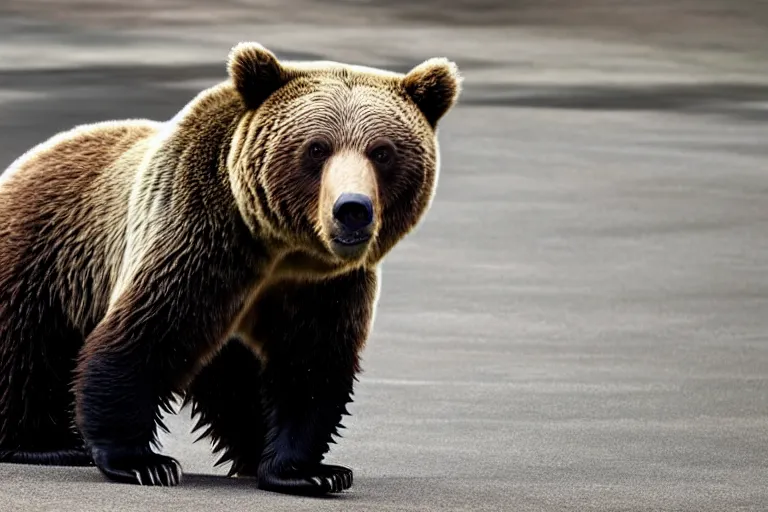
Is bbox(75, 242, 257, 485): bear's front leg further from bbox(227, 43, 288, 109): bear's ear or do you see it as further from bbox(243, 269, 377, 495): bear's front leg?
bbox(227, 43, 288, 109): bear's ear

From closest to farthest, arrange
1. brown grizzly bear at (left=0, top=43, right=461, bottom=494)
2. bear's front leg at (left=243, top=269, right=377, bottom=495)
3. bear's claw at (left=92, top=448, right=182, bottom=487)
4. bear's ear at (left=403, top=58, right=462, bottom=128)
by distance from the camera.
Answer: brown grizzly bear at (left=0, top=43, right=461, bottom=494) → bear's claw at (left=92, top=448, right=182, bottom=487) → bear's ear at (left=403, top=58, right=462, bottom=128) → bear's front leg at (left=243, top=269, right=377, bottom=495)

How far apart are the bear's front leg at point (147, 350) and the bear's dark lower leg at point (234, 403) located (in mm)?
463

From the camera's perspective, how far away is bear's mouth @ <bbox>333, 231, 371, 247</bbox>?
598 centimetres

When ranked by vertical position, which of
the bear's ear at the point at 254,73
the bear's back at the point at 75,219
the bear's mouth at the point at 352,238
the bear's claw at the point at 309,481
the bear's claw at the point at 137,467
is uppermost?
the bear's ear at the point at 254,73

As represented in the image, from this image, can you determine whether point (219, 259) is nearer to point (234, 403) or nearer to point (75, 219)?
point (75, 219)

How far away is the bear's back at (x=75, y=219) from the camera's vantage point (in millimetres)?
6562

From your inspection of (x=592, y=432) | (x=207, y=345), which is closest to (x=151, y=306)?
(x=207, y=345)

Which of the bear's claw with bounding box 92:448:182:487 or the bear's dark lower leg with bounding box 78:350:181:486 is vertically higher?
the bear's dark lower leg with bounding box 78:350:181:486

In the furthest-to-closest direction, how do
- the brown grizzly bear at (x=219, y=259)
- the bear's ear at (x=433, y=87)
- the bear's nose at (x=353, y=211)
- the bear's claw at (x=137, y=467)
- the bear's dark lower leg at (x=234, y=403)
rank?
1. the bear's dark lower leg at (x=234, y=403)
2. the bear's ear at (x=433, y=87)
3. the bear's claw at (x=137, y=467)
4. the brown grizzly bear at (x=219, y=259)
5. the bear's nose at (x=353, y=211)

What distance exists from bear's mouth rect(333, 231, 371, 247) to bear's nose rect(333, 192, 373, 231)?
0.02 metres

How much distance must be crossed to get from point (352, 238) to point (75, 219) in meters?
1.14

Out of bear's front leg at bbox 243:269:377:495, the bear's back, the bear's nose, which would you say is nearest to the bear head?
the bear's nose

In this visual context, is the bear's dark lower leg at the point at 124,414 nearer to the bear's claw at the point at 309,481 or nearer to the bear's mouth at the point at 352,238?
the bear's claw at the point at 309,481

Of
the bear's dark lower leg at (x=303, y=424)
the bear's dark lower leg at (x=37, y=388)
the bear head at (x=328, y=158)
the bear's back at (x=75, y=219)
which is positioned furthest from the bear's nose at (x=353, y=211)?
the bear's dark lower leg at (x=37, y=388)
